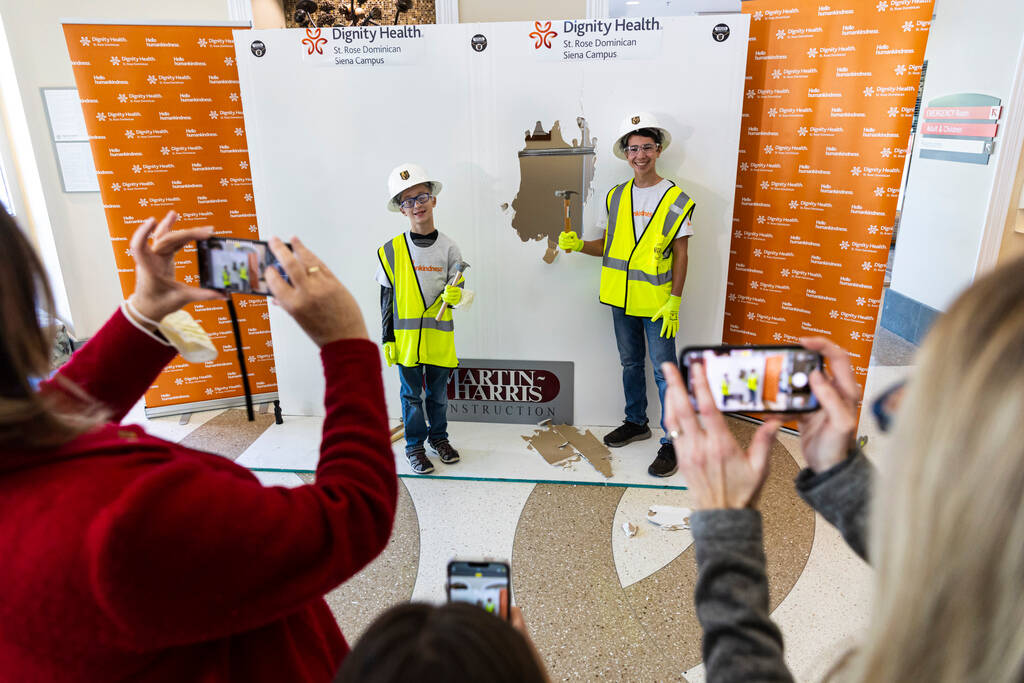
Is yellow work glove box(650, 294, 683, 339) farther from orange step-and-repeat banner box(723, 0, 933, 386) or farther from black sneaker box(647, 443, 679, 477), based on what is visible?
orange step-and-repeat banner box(723, 0, 933, 386)

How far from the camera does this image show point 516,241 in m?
3.49

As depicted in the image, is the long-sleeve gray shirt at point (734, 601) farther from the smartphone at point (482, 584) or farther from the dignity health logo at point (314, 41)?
the dignity health logo at point (314, 41)

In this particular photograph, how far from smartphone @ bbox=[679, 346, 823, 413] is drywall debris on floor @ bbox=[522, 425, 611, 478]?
2223mm

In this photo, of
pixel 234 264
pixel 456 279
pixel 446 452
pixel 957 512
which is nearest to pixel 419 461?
pixel 446 452

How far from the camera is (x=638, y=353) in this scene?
3.47 meters

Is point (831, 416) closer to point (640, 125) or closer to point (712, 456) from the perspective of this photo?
point (712, 456)

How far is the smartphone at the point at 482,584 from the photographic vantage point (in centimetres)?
109

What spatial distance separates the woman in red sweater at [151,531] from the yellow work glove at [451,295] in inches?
88.6

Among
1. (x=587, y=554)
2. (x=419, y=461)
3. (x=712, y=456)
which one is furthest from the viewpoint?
(x=419, y=461)

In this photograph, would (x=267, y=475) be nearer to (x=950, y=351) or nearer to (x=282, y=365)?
(x=282, y=365)

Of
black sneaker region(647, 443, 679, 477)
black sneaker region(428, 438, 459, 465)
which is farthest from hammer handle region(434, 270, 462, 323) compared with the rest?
black sneaker region(647, 443, 679, 477)

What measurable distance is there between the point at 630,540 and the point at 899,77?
258 centimetres

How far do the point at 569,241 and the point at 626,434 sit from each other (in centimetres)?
116

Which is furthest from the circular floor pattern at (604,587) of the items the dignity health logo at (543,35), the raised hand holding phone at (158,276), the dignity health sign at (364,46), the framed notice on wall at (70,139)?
the framed notice on wall at (70,139)
